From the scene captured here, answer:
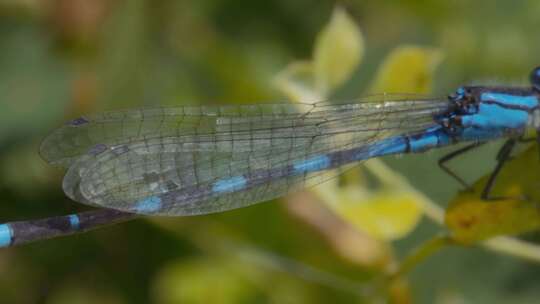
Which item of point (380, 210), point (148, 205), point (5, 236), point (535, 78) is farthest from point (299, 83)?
point (5, 236)

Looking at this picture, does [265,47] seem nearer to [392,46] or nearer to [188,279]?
[392,46]

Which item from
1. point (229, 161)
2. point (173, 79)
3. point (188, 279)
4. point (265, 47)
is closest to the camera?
point (229, 161)

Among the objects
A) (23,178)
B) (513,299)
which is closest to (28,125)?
(23,178)

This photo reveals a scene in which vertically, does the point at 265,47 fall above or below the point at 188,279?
above

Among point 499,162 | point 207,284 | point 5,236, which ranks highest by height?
point 499,162

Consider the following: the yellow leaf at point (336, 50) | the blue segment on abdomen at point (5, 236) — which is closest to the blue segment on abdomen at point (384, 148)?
the yellow leaf at point (336, 50)

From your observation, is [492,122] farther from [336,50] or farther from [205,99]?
A: [205,99]
